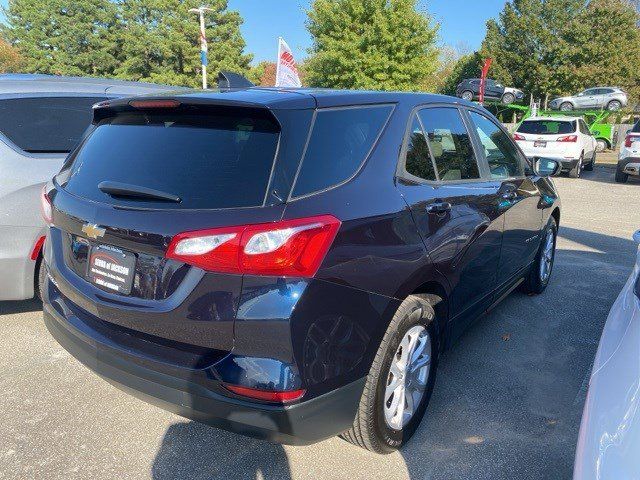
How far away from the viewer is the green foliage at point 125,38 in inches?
1437

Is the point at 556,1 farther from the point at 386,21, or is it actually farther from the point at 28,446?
the point at 28,446

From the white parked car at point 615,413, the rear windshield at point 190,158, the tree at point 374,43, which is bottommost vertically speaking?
the white parked car at point 615,413

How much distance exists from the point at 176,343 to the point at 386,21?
1002 inches

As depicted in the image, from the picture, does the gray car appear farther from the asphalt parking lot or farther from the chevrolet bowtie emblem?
the chevrolet bowtie emblem

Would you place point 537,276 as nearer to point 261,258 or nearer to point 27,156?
point 261,258

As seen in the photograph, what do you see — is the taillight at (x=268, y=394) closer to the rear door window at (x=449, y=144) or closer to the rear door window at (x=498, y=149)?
Answer: the rear door window at (x=449, y=144)

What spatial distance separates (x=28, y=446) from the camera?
254 centimetres

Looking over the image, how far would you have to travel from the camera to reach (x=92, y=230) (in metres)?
2.19

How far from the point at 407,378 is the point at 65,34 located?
4749 cm

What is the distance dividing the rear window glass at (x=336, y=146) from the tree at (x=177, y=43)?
3562 centimetres

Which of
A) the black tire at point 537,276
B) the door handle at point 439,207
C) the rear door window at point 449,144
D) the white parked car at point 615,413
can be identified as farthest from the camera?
the black tire at point 537,276

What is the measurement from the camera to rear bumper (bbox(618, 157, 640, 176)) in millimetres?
13218

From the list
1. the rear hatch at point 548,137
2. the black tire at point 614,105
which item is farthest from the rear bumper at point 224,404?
the black tire at point 614,105

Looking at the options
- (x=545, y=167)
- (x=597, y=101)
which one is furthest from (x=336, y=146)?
(x=597, y=101)
